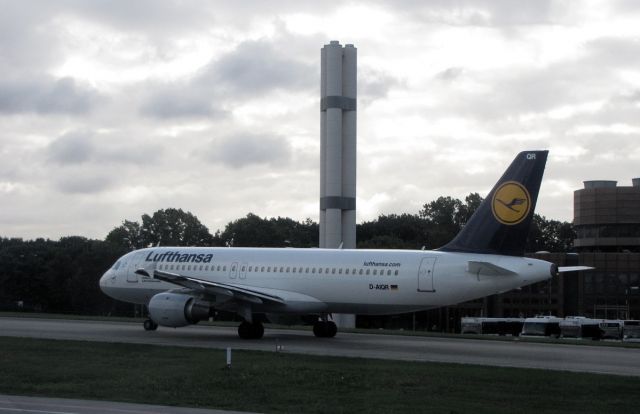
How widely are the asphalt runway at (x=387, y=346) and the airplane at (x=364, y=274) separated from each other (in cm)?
133

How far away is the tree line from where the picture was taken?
334 feet

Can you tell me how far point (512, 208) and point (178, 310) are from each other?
43.6 ft

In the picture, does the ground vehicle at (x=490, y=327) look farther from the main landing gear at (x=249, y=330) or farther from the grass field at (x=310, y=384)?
the grass field at (x=310, y=384)

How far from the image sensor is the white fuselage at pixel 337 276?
3391cm

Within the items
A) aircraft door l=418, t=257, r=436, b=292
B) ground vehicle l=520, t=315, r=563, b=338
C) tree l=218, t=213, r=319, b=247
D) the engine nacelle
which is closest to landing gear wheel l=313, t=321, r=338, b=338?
the engine nacelle

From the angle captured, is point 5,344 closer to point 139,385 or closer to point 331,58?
point 139,385

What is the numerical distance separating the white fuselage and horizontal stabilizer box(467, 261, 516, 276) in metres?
0.10

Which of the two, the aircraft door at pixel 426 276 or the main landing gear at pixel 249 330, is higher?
the aircraft door at pixel 426 276

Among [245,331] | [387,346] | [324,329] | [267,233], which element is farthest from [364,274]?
[267,233]

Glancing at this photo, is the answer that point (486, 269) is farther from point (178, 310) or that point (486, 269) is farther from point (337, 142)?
point (337, 142)

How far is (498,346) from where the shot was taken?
35.4 metres

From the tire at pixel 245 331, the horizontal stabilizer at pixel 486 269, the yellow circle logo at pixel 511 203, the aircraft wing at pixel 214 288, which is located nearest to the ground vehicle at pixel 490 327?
the tire at pixel 245 331

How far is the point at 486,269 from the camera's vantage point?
33.3m

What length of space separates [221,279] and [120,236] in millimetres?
98479
